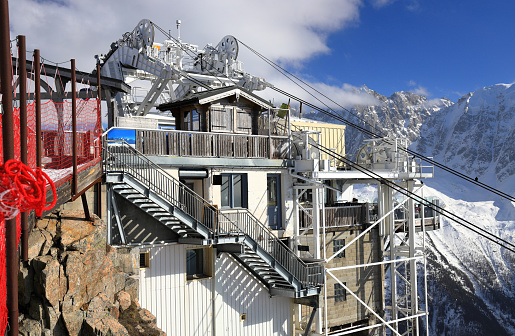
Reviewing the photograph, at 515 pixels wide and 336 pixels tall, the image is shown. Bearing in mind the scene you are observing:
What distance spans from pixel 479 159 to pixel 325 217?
433 feet

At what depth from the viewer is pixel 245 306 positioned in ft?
75.7

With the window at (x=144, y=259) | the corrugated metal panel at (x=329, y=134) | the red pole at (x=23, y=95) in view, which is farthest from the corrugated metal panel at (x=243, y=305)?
the red pole at (x=23, y=95)

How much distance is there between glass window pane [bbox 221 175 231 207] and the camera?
2312cm

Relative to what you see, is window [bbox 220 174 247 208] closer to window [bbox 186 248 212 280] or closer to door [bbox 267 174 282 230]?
door [bbox 267 174 282 230]

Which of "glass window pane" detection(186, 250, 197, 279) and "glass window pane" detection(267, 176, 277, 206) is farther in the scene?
"glass window pane" detection(267, 176, 277, 206)

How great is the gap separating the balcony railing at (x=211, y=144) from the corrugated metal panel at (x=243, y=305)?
14.8ft

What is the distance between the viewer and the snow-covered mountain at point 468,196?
83875 millimetres

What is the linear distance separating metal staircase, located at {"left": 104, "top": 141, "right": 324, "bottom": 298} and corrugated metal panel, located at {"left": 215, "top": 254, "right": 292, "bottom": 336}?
1.63ft

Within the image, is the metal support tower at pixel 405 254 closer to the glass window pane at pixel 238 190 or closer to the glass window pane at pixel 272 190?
the glass window pane at pixel 272 190

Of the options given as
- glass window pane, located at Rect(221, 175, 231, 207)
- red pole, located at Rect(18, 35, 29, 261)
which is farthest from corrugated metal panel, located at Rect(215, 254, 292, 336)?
red pole, located at Rect(18, 35, 29, 261)

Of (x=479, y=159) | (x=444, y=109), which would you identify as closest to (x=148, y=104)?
(x=479, y=159)

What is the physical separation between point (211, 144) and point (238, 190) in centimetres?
243

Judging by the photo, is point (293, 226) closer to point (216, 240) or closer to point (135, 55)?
point (216, 240)

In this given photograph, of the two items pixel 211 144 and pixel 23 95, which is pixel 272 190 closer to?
pixel 211 144
